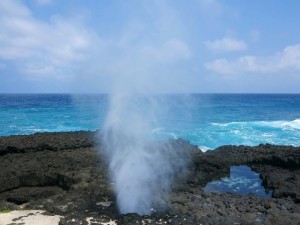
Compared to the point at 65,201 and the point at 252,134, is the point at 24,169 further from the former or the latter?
the point at 252,134

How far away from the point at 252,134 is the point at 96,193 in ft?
98.3

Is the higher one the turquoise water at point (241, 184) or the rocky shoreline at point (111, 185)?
the rocky shoreline at point (111, 185)

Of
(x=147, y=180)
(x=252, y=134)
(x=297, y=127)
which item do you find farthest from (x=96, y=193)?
(x=297, y=127)

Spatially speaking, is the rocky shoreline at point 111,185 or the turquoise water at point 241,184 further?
the turquoise water at point 241,184

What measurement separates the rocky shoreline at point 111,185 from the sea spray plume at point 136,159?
0.63 meters

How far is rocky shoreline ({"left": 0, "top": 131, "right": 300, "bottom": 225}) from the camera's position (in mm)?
13344

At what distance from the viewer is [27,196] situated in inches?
655

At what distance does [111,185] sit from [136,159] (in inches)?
78.0

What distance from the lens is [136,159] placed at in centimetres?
1803

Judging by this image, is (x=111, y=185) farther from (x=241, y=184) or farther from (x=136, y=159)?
(x=241, y=184)

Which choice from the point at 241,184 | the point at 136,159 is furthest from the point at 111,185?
the point at 241,184

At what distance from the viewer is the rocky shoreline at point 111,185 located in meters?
13.3

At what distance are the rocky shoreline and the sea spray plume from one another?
631 millimetres

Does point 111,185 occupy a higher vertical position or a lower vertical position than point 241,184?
higher
